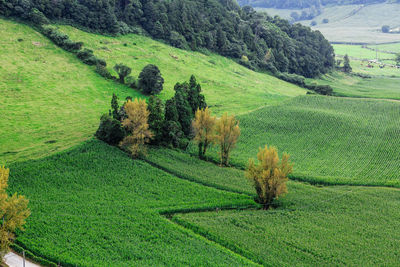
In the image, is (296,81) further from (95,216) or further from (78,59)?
(95,216)

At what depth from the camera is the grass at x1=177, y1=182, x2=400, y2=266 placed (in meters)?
52.9

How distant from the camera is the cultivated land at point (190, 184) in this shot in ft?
174

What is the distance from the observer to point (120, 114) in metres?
83.6

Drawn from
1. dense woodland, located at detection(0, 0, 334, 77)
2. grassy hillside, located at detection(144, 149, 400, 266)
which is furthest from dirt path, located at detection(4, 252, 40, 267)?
dense woodland, located at detection(0, 0, 334, 77)

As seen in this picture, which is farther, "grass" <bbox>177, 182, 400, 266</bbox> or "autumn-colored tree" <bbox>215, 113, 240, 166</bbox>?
"autumn-colored tree" <bbox>215, 113, 240, 166</bbox>

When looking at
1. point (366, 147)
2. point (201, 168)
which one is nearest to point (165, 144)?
point (201, 168)

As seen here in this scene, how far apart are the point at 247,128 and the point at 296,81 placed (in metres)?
83.4

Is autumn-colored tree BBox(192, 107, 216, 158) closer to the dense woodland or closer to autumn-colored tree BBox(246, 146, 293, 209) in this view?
autumn-colored tree BBox(246, 146, 293, 209)

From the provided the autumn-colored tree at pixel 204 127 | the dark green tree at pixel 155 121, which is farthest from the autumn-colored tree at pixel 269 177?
the dark green tree at pixel 155 121

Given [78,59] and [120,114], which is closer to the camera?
[120,114]

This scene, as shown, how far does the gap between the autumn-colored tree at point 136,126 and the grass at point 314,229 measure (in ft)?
75.0

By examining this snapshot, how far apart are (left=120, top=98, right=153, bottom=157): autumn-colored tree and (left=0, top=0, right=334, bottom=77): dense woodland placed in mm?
79880

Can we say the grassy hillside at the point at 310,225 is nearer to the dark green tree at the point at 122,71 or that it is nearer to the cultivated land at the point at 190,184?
the cultivated land at the point at 190,184

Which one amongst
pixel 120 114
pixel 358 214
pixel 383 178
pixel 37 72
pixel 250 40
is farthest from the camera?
pixel 250 40
